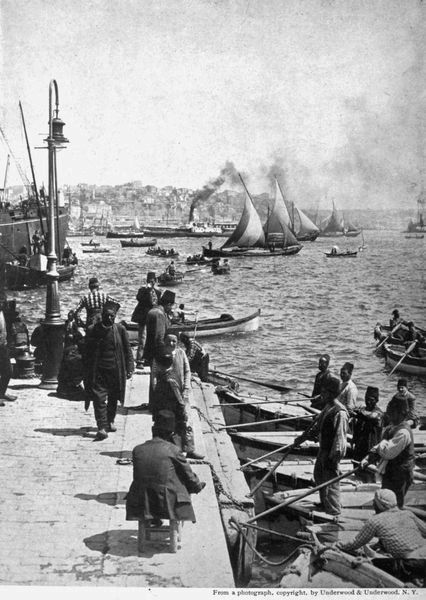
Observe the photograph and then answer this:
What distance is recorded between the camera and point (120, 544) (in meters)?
4.39

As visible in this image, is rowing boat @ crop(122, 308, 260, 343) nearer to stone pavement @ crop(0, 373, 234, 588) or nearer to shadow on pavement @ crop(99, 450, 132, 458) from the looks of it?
stone pavement @ crop(0, 373, 234, 588)

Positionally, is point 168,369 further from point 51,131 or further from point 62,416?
point 51,131

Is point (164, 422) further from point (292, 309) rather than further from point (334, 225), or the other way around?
point (334, 225)

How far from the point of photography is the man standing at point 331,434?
5.60 m

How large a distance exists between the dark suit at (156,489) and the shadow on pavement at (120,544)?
0.27 meters

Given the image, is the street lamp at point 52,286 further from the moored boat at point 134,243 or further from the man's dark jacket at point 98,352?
the moored boat at point 134,243

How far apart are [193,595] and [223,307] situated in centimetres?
2029

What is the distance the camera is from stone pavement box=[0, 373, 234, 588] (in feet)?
13.3

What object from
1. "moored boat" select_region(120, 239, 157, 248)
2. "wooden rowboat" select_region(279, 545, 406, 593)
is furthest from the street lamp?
"moored boat" select_region(120, 239, 157, 248)

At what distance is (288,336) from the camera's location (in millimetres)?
23000

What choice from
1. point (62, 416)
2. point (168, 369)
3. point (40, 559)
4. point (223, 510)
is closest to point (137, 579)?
point (40, 559)

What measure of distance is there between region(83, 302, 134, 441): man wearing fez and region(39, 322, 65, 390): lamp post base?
195 cm

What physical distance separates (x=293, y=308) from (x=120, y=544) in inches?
812

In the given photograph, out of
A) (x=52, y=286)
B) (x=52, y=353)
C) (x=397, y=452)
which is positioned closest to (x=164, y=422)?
(x=397, y=452)
